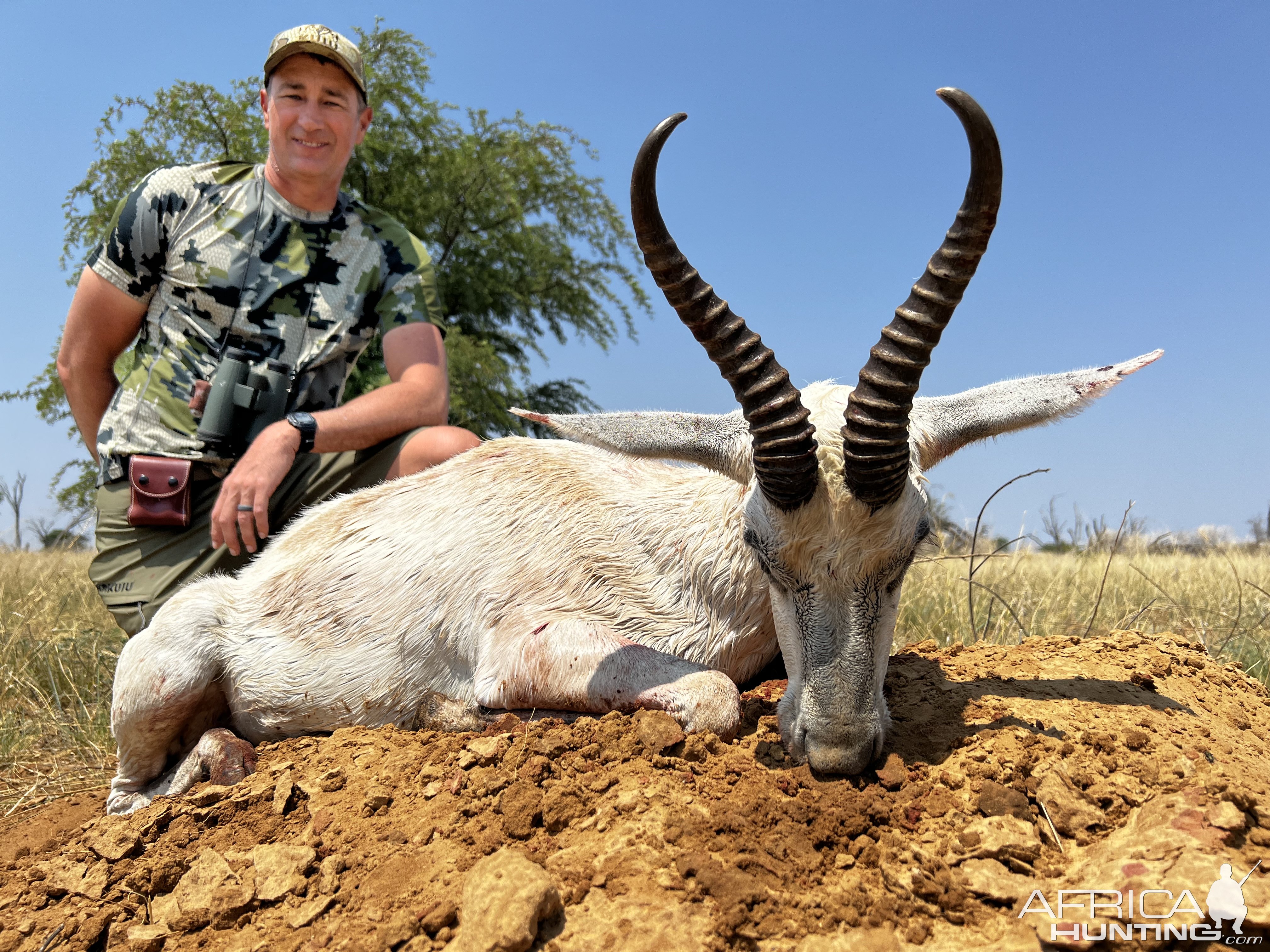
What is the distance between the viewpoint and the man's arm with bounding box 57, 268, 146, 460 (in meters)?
5.33

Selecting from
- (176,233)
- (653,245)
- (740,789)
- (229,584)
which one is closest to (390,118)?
(176,233)

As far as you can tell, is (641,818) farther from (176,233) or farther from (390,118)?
(390,118)

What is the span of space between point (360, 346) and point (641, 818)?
4232 mm

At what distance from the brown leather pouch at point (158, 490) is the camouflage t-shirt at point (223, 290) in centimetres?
15

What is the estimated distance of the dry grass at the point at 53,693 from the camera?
15.4 feet

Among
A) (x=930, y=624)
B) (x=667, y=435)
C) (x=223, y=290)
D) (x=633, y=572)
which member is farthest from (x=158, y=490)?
(x=930, y=624)

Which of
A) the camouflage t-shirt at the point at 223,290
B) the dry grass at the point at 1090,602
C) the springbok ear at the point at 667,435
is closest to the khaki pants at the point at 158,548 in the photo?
the camouflage t-shirt at the point at 223,290

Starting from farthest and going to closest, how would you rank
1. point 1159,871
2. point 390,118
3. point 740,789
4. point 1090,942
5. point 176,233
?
point 390,118, point 176,233, point 740,789, point 1159,871, point 1090,942

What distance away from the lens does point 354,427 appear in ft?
16.7

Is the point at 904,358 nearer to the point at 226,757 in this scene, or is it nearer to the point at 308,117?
the point at 226,757

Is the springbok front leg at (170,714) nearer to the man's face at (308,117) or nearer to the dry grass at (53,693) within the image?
the dry grass at (53,693)

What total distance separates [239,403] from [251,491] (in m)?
0.78

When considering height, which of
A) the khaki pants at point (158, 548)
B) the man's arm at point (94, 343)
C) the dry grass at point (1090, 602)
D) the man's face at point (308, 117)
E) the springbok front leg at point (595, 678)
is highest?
the man's face at point (308, 117)

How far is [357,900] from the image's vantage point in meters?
2.55
